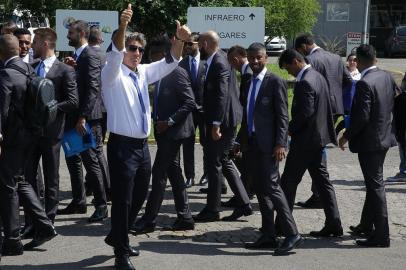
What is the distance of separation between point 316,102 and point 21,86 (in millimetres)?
2717

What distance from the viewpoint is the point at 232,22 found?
16.1 meters

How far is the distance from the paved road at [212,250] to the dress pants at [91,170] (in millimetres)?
248

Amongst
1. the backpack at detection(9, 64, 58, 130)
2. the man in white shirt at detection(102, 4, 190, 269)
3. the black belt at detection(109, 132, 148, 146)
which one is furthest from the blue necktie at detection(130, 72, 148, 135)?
the backpack at detection(9, 64, 58, 130)

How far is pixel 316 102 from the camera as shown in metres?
7.21

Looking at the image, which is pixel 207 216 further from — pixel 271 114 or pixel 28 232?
pixel 28 232

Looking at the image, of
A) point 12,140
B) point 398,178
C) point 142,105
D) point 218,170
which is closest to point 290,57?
point 218,170

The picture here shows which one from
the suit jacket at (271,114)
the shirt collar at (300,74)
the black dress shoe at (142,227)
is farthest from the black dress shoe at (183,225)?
the shirt collar at (300,74)

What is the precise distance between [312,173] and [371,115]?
83 centimetres

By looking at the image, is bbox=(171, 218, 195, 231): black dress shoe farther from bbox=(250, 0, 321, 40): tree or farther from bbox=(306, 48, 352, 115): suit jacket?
bbox=(250, 0, 321, 40): tree

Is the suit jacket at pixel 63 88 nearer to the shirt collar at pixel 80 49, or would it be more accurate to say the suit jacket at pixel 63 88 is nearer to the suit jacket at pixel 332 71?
the shirt collar at pixel 80 49

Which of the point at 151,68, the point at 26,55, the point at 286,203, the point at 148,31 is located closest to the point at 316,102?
the point at 286,203

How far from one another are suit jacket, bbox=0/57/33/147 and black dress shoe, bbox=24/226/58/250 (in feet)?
2.87

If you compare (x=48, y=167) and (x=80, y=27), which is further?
(x=80, y=27)

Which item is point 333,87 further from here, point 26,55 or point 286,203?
point 26,55
